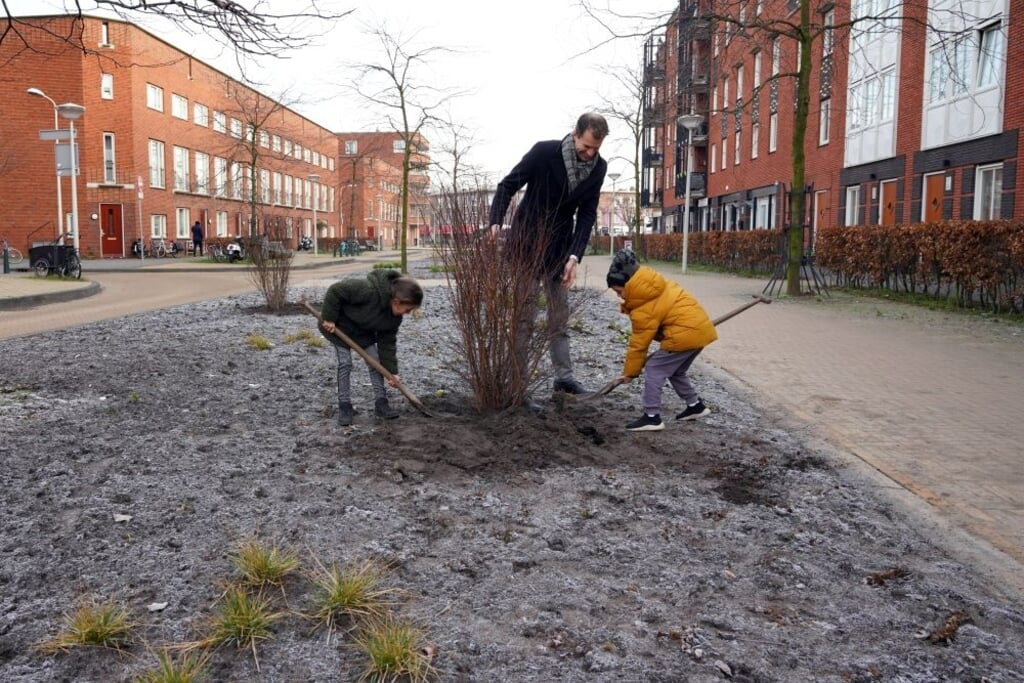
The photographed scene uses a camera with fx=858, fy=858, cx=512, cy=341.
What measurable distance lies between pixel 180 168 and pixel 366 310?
45944mm

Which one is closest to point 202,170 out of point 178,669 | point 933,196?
point 933,196

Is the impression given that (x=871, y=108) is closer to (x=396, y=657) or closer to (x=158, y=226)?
(x=396, y=657)

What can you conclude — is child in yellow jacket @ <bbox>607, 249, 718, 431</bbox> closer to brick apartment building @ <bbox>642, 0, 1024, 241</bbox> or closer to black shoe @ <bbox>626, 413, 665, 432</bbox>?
black shoe @ <bbox>626, 413, 665, 432</bbox>

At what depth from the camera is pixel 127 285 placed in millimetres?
21328

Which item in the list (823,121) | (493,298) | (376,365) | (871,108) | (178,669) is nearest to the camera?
(178,669)

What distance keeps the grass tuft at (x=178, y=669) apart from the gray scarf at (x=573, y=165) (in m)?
3.51

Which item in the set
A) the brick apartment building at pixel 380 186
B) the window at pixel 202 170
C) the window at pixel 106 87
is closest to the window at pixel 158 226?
the window at pixel 202 170

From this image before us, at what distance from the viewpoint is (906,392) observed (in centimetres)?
657

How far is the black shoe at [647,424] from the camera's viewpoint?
193 inches

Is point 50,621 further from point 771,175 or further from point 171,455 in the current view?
point 771,175

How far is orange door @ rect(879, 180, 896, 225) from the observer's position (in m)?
24.1

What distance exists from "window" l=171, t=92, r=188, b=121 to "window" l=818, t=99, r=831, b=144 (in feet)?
108

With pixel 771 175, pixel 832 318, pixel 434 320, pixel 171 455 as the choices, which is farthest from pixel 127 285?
pixel 771 175

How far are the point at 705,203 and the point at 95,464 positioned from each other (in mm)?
44426
